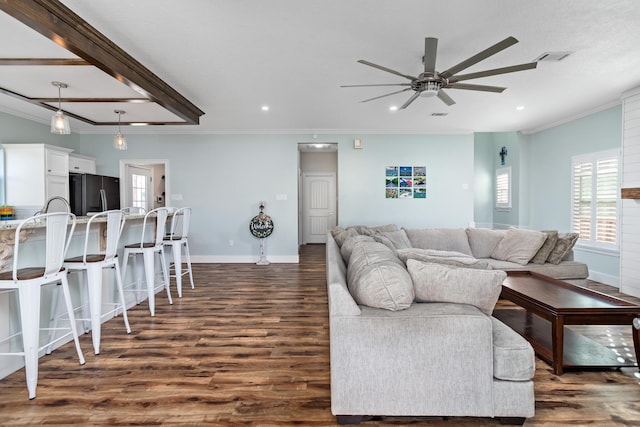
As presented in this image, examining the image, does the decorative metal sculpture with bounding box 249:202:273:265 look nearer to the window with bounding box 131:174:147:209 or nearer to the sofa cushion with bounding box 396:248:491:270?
the window with bounding box 131:174:147:209

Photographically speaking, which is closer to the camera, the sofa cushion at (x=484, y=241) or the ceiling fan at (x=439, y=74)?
the ceiling fan at (x=439, y=74)

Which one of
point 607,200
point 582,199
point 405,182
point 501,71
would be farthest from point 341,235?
point 582,199

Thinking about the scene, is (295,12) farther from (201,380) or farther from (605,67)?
(605,67)

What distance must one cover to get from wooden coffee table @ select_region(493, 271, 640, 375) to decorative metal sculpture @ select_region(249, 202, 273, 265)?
413cm

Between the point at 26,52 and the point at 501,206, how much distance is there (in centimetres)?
870

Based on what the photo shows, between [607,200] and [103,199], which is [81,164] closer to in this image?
[103,199]

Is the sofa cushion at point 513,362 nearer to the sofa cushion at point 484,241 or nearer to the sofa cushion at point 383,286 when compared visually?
the sofa cushion at point 383,286

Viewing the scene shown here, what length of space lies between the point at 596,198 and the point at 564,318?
3.88 meters

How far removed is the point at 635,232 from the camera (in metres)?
3.99

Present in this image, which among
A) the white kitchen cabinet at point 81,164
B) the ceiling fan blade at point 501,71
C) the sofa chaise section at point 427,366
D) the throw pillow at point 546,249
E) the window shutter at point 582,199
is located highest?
the ceiling fan blade at point 501,71

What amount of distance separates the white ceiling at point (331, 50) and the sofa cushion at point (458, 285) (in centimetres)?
188

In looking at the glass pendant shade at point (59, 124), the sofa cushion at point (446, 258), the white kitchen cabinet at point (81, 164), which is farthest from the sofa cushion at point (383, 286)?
the white kitchen cabinet at point (81, 164)

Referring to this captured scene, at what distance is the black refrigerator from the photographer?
5340mm

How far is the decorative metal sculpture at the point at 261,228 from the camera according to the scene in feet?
20.0
